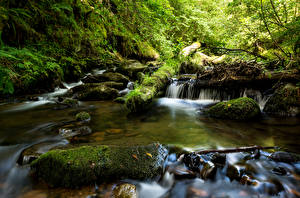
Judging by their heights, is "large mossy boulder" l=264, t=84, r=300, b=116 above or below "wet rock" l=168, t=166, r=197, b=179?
above

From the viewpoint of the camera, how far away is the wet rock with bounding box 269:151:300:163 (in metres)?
2.13

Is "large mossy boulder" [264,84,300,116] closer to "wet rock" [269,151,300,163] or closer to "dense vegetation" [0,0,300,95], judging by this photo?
"dense vegetation" [0,0,300,95]

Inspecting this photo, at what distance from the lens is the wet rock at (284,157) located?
6.99 feet

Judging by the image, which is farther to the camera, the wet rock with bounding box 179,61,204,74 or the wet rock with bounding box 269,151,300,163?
the wet rock with bounding box 179,61,204,74

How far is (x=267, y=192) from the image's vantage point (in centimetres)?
175

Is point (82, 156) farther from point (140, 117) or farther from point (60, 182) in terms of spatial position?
point (140, 117)

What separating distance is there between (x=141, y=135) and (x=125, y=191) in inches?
63.2

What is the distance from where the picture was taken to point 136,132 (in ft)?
11.3

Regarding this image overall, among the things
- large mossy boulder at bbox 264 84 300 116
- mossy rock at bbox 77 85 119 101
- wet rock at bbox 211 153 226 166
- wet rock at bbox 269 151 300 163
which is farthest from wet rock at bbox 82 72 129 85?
wet rock at bbox 269 151 300 163

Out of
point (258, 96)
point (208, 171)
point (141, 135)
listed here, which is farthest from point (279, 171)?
point (258, 96)

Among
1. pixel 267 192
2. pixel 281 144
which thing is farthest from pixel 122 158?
pixel 281 144

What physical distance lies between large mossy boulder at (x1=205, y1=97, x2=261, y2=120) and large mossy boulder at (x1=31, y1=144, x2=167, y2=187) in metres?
3.08

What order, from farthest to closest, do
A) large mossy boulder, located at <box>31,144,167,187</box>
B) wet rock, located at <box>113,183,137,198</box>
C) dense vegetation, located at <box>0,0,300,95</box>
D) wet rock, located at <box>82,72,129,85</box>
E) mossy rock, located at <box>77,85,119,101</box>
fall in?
wet rock, located at <box>82,72,129,85</box>, mossy rock, located at <box>77,85,119,101</box>, dense vegetation, located at <box>0,0,300,95</box>, large mossy boulder, located at <box>31,144,167,187</box>, wet rock, located at <box>113,183,137,198</box>

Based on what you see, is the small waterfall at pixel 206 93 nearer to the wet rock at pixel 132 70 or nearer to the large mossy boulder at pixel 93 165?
the wet rock at pixel 132 70
